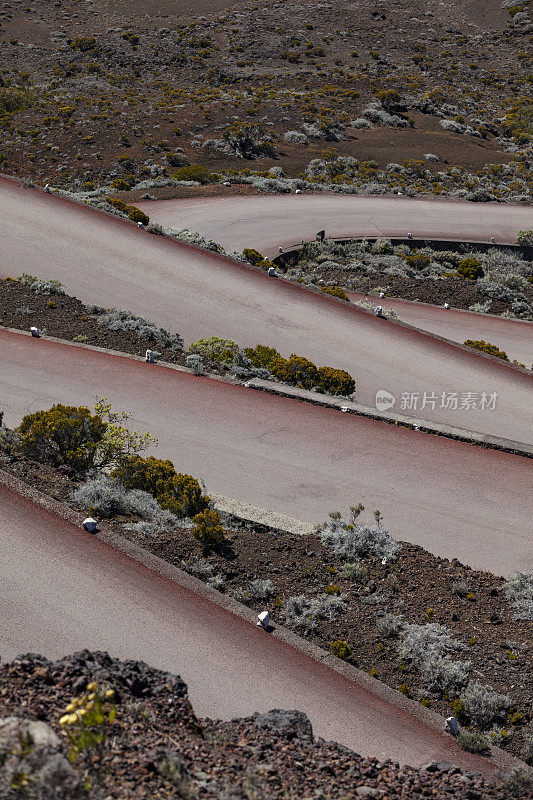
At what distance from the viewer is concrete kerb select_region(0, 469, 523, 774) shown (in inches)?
362

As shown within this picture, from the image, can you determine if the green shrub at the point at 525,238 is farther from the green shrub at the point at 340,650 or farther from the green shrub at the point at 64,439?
the green shrub at the point at 340,650

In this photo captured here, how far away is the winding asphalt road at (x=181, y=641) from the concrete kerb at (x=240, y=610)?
0.08 metres

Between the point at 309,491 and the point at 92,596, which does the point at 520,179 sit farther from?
the point at 92,596

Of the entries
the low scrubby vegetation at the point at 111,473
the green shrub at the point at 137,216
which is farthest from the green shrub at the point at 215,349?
the green shrub at the point at 137,216

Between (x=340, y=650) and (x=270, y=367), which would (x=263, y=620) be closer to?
(x=340, y=650)

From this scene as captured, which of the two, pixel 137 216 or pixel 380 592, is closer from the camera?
pixel 380 592

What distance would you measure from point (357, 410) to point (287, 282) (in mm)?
8045

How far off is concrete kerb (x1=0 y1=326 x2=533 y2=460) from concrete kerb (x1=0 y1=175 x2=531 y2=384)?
4765 mm

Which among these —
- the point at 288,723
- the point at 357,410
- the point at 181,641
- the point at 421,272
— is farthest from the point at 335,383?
the point at 421,272

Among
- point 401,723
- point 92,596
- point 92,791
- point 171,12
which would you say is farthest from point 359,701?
point 171,12

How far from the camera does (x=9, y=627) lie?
9.44 m

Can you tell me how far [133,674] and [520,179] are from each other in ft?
136

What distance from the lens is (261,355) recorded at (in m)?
18.8

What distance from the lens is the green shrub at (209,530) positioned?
38.2 feet
